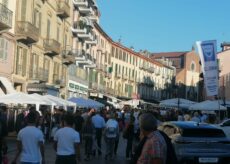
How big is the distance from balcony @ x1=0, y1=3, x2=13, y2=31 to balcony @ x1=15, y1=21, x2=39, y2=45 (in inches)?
88.1

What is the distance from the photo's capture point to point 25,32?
3406 cm

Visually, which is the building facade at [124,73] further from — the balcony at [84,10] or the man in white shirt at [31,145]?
the man in white shirt at [31,145]

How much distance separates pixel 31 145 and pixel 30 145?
2cm

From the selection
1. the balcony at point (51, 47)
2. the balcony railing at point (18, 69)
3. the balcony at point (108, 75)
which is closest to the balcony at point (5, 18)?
the balcony railing at point (18, 69)

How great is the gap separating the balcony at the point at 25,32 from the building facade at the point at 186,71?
315 feet

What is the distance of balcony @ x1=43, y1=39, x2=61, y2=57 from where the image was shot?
41709 millimetres

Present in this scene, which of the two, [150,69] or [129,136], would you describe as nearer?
[129,136]

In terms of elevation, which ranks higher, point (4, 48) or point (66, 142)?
point (4, 48)

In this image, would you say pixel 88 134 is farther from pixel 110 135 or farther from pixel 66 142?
pixel 66 142

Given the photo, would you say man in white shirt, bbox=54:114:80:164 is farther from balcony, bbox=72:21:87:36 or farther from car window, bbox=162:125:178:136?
balcony, bbox=72:21:87:36

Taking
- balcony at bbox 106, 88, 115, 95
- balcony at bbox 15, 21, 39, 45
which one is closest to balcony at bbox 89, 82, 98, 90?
balcony at bbox 106, 88, 115, 95

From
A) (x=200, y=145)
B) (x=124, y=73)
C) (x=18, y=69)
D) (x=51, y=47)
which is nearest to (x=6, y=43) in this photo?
(x=18, y=69)

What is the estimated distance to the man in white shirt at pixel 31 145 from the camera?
367 inches

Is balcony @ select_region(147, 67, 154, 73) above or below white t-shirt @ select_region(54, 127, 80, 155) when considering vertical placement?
above
